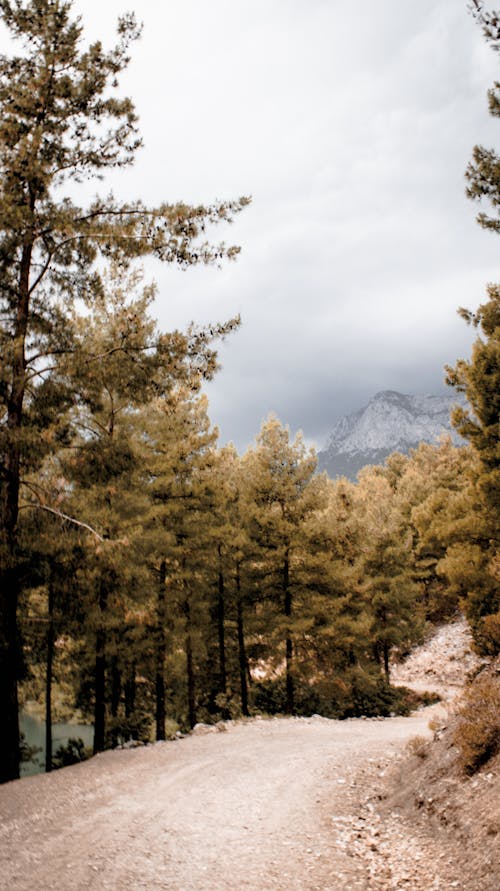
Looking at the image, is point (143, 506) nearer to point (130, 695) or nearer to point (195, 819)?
point (195, 819)

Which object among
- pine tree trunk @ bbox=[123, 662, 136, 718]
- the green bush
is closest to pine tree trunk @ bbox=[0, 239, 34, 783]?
pine tree trunk @ bbox=[123, 662, 136, 718]

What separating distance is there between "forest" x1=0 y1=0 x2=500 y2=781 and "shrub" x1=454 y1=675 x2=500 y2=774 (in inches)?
38.2

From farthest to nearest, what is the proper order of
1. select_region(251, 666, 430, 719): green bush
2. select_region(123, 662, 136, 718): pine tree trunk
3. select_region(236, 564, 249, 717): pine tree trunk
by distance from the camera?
select_region(123, 662, 136, 718): pine tree trunk → select_region(251, 666, 430, 719): green bush → select_region(236, 564, 249, 717): pine tree trunk

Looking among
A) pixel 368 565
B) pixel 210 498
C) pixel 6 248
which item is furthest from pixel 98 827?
pixel 368 565

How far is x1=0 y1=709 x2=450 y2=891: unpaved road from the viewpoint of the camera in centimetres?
529

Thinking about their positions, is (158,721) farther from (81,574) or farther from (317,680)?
(81,574)

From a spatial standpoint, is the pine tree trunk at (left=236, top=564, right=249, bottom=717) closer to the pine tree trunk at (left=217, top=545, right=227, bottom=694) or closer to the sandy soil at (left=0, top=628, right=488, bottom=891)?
the pine tree trunk at (left=217, top=545, right=227, bottom=694)

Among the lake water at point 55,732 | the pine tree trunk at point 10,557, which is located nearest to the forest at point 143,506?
the pine tree trunk at point 10,557

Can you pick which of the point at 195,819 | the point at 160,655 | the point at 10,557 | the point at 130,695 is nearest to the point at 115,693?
the point at 130,695

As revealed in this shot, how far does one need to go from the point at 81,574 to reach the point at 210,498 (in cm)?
847

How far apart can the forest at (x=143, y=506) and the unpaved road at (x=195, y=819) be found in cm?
236

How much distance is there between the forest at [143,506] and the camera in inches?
384

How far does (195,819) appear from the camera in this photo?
6.90 m

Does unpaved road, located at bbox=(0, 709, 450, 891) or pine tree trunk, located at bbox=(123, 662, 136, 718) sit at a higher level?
unpaved road, located at bbox=(0, 709, 450, 891)
